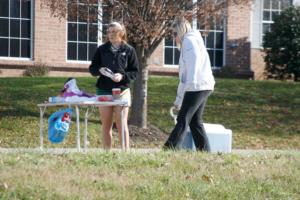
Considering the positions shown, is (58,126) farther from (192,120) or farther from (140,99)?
(140,99)

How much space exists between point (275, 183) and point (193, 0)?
23.2ft

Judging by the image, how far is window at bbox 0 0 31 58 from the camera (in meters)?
24.5

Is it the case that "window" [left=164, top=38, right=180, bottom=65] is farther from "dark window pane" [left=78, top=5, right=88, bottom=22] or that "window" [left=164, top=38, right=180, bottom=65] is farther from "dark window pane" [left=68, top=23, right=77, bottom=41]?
"dark window pane" [left=78, top=5, right=88, bottom=22]

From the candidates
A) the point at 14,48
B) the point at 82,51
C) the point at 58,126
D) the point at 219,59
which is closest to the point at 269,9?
the point at 219,59

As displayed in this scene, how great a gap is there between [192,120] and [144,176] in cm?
220

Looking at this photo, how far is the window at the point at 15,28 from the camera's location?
964 inches

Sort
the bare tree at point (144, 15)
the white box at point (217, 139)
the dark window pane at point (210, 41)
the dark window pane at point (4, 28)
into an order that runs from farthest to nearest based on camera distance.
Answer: the dark window pane at point (210, 41)
the dark window pane at point (4, 28)
the bare tree at point (144, 15)
the white box at point (217, 139)

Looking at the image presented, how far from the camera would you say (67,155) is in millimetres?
9625

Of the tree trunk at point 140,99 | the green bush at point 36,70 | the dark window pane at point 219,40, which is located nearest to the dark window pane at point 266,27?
the dark window pane at point 219,40

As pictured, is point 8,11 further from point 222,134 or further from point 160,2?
point 222,134

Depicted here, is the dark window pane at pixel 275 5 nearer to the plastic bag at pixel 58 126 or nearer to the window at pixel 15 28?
the window at pixel 15 28

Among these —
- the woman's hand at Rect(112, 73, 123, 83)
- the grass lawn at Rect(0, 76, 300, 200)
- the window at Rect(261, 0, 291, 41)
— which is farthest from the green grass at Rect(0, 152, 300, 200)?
the window at Rect(261, 0, 291, 41)

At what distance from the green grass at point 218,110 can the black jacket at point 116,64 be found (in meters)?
3.21

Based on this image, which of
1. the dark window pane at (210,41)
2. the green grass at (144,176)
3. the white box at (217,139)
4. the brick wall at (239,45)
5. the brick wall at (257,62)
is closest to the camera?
the green grass at (144,176)
